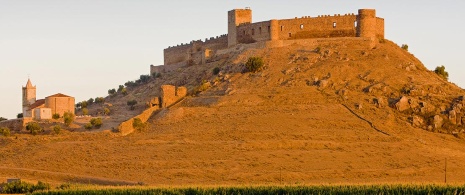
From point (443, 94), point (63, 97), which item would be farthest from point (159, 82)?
point (443, 94)

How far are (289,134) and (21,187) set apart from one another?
60.3ft

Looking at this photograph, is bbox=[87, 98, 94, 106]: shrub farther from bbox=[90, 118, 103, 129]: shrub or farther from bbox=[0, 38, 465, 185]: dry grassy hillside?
bbox=[90, 118, 103, 129]: shrub

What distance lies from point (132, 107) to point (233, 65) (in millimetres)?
7995

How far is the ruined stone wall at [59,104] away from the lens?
248ft

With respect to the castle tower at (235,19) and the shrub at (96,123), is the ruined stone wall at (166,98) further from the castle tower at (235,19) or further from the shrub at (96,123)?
the castle tower at (235,19)

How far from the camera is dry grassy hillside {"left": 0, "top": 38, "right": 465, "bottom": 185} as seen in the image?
58531mm

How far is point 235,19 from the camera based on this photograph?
270ft

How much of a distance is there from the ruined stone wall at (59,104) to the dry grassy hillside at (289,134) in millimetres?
3834

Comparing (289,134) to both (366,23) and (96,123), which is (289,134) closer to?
(96,123)

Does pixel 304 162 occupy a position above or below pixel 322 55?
below

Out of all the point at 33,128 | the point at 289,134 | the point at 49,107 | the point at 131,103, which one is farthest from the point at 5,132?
the point at 289,134

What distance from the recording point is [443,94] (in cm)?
6950

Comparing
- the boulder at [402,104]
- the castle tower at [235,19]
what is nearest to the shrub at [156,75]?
the castle tower at [235,19]

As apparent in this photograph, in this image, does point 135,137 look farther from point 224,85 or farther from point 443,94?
point 443,94
